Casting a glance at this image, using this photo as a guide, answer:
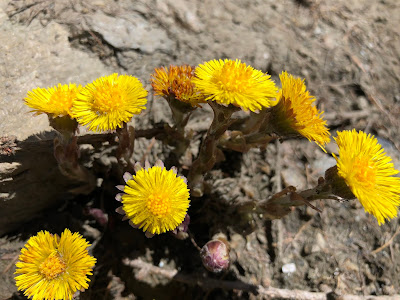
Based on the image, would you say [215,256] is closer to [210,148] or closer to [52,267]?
[210,148]

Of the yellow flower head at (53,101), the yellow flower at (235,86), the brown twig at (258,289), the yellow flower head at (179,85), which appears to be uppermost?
the yellow flower at (235,86)

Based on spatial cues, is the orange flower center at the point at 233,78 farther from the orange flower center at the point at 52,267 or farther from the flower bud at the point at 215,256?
the orange flower center at the point at 52,267

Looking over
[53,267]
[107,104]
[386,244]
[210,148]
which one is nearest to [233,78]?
[210,148]

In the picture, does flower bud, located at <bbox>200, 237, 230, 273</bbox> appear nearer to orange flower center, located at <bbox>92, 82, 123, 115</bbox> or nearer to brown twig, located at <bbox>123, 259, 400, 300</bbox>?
brown twig, located at <bbox>123, 259, 400, 300</bbox>

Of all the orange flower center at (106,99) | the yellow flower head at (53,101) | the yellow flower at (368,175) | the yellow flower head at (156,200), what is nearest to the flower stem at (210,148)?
the yellow flower head at (156,200)

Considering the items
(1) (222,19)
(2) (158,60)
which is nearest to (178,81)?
(2) (158,60)

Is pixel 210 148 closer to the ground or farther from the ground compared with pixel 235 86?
closer to the ground

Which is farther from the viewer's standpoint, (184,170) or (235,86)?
(184,170)
